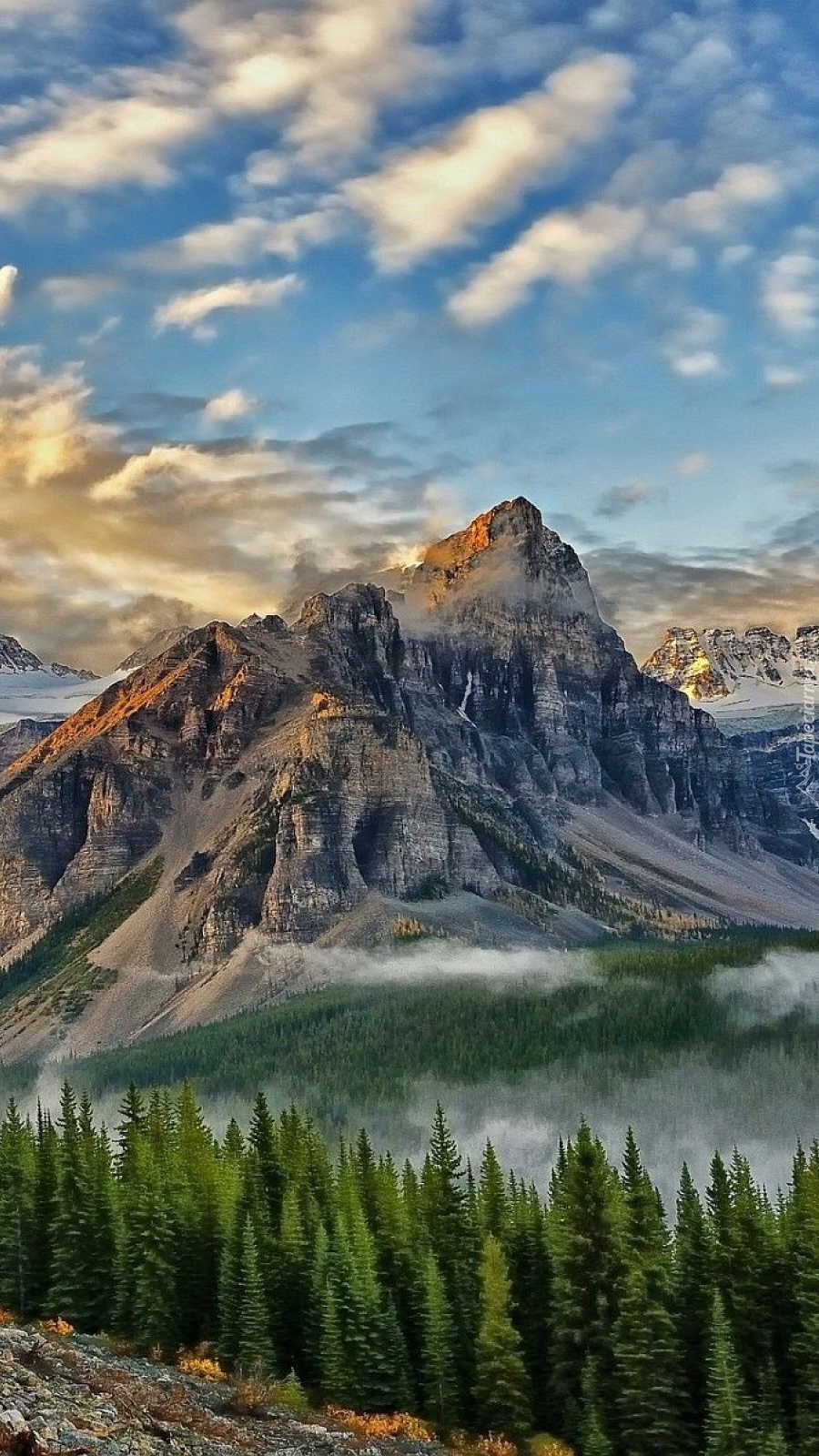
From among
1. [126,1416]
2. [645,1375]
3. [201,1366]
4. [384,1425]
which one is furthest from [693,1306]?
[126,1416]

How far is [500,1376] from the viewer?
9512 cm

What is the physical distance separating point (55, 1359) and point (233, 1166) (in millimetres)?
58110

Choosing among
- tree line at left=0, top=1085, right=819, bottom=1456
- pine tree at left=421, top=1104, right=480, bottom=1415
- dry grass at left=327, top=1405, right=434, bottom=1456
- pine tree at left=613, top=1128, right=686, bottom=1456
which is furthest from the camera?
pine tree at left=421, top=1104, right=480, bottom=1415

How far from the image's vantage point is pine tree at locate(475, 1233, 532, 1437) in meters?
94.4

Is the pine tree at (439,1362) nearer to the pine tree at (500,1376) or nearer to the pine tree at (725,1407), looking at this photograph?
the pine tree at (500,1376)

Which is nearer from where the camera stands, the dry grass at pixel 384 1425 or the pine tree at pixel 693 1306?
the dry grass at pixel 384 1425

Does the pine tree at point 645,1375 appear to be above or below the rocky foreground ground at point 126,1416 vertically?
below

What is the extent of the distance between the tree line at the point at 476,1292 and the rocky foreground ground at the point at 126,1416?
13.5 meters

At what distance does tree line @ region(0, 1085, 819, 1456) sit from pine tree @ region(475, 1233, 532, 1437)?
0.14 metres

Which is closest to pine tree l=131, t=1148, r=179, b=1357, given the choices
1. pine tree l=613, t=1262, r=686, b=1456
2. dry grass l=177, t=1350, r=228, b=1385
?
dry grass l=177, t=1350, r=228, b=1385

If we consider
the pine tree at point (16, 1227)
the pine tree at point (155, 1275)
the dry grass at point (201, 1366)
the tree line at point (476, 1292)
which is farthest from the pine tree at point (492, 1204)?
the pine tree at point (16, 1227)

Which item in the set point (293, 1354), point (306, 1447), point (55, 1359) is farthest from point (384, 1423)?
point (55, 1359)

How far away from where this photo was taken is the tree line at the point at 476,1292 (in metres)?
93.5

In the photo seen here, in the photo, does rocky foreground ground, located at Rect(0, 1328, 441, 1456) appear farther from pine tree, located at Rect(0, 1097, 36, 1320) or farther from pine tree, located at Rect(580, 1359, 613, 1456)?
pine tree, located at Rect(0, 1097, 36, 1320)
